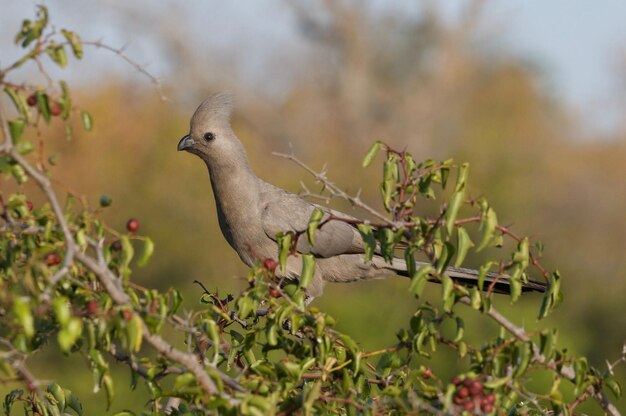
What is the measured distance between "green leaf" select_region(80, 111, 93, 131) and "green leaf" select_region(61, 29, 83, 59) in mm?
156

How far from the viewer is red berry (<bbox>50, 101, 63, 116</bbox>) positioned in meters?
2.59

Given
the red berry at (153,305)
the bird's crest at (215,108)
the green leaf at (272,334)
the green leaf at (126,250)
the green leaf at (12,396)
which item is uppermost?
the bird's crest at (215,108)

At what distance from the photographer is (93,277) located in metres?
2.65

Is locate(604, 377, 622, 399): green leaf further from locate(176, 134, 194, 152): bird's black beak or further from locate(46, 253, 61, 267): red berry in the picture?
locate(176, 134, 194, 152): bird's black beak

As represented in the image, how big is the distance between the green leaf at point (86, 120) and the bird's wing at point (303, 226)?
2795mm

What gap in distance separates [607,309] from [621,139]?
139ft

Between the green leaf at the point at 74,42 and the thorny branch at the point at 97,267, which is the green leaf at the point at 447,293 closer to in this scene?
the thorny branch at the point at 97,267

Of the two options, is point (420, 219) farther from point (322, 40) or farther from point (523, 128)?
point (523, 128)

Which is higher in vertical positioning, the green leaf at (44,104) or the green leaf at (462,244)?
the green leaf at (44,104)

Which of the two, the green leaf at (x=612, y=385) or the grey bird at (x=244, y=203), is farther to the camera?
the grey bird at (x=244, y=203)

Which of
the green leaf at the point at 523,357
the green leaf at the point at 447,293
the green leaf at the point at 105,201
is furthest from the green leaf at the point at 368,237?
the green leaf at the point at 105,201

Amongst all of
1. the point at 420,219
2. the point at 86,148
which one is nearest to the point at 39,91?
the point at 420,219

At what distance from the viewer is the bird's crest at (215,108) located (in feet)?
18.2

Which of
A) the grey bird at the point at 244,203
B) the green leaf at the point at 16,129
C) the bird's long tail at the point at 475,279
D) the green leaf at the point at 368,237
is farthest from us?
the grey bird at the point at 244,203
